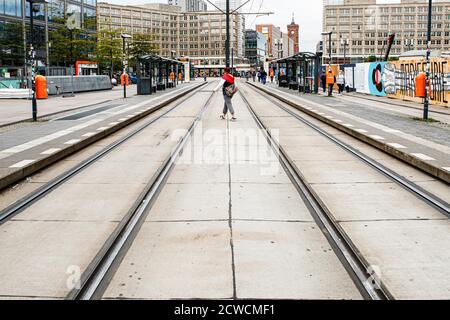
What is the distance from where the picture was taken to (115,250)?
5336 millimetres

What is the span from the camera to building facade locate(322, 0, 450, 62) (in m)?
154

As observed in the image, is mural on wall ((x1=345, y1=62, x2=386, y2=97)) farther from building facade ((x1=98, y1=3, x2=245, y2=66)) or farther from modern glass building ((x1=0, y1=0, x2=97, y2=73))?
building facade ((x1=98, y1=3, x2=245, y2=66))

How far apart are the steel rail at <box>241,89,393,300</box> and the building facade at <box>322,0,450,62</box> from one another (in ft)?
494

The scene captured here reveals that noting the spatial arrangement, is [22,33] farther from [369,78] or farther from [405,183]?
[405,183]

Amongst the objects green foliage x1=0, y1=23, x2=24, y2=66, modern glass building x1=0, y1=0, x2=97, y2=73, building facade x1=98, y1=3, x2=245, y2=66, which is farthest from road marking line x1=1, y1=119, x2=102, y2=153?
building facade x1=98, y1=3, x2=245, y2=66

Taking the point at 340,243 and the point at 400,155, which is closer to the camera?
the point at 340,243

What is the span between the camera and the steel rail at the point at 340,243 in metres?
4.31

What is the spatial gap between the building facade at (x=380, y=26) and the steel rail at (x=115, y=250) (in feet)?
497

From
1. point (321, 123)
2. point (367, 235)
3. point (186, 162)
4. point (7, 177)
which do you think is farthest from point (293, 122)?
point (367, 235)

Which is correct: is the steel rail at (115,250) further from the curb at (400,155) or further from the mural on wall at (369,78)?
the mural on wall at (369,78)

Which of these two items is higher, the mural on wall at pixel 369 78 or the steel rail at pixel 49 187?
the mural on wall at pixel 369 78

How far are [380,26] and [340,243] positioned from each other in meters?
163

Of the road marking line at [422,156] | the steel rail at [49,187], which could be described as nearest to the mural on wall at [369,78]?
the road marking line at [422,156]

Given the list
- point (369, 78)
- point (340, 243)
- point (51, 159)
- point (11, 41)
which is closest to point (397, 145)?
point (340, 243)
